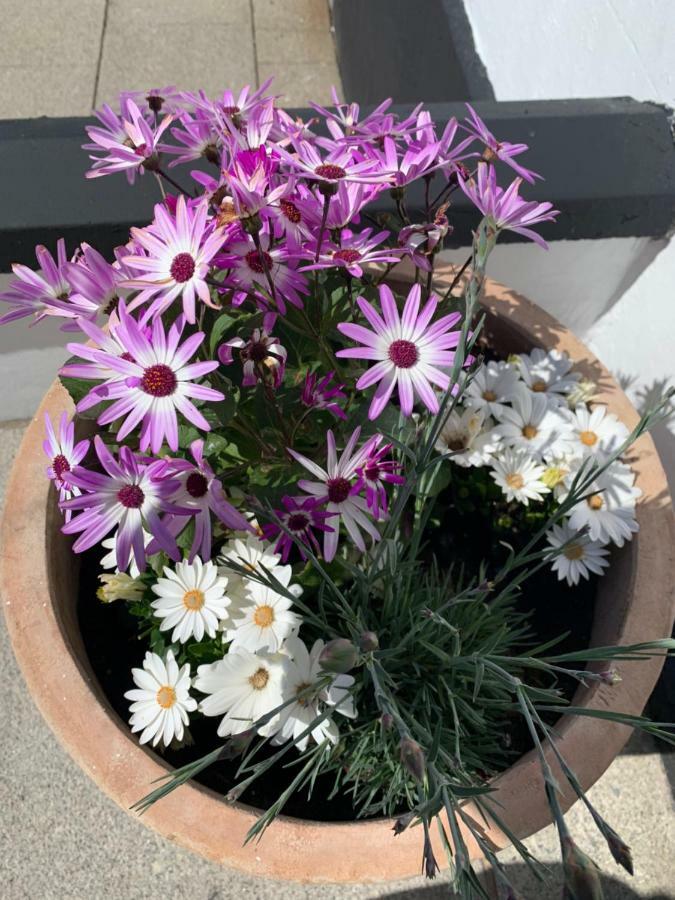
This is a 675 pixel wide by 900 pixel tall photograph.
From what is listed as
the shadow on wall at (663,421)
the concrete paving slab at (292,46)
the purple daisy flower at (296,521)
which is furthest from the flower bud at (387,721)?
the concrete paving slab at (292,46)

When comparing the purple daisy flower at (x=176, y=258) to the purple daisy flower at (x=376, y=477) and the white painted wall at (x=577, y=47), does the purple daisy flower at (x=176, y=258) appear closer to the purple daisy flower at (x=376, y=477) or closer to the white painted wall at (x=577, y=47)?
the purple daisy flower at (x=376, y=477)

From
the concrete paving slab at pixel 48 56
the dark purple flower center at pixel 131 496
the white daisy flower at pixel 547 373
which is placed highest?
the concrete paving slab at pixel 48 56

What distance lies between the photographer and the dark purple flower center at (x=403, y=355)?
2.15 ft

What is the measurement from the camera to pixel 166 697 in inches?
31.6

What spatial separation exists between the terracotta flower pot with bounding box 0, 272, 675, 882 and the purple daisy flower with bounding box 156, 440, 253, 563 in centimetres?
27

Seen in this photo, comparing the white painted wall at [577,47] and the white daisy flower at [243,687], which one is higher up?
the white painted wall at [577,47]

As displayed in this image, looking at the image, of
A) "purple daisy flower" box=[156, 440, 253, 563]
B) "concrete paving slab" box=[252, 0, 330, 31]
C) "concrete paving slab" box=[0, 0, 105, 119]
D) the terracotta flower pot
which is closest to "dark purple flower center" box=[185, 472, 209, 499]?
"purple daisy flower" box=[156, 440, 253, 563]

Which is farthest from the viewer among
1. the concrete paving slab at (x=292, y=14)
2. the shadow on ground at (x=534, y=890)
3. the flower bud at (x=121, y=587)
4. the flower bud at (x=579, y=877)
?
the concrete paving slab at (x=292, y=14)

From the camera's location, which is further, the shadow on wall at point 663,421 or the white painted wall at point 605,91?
the shadow on wall at point 663,421

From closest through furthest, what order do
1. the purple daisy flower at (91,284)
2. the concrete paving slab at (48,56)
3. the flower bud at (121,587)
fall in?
the purple daisy flower at (91,284)
the flower bud at (121,587)
the concrete paving slab at (48,56)

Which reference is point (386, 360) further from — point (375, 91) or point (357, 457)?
point (375, 91)

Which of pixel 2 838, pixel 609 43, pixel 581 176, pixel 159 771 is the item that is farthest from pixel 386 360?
pixel 2 838

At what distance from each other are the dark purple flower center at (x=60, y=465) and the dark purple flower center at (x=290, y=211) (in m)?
0.32

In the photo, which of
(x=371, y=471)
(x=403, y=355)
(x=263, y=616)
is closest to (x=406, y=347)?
(x=403, y=355)
